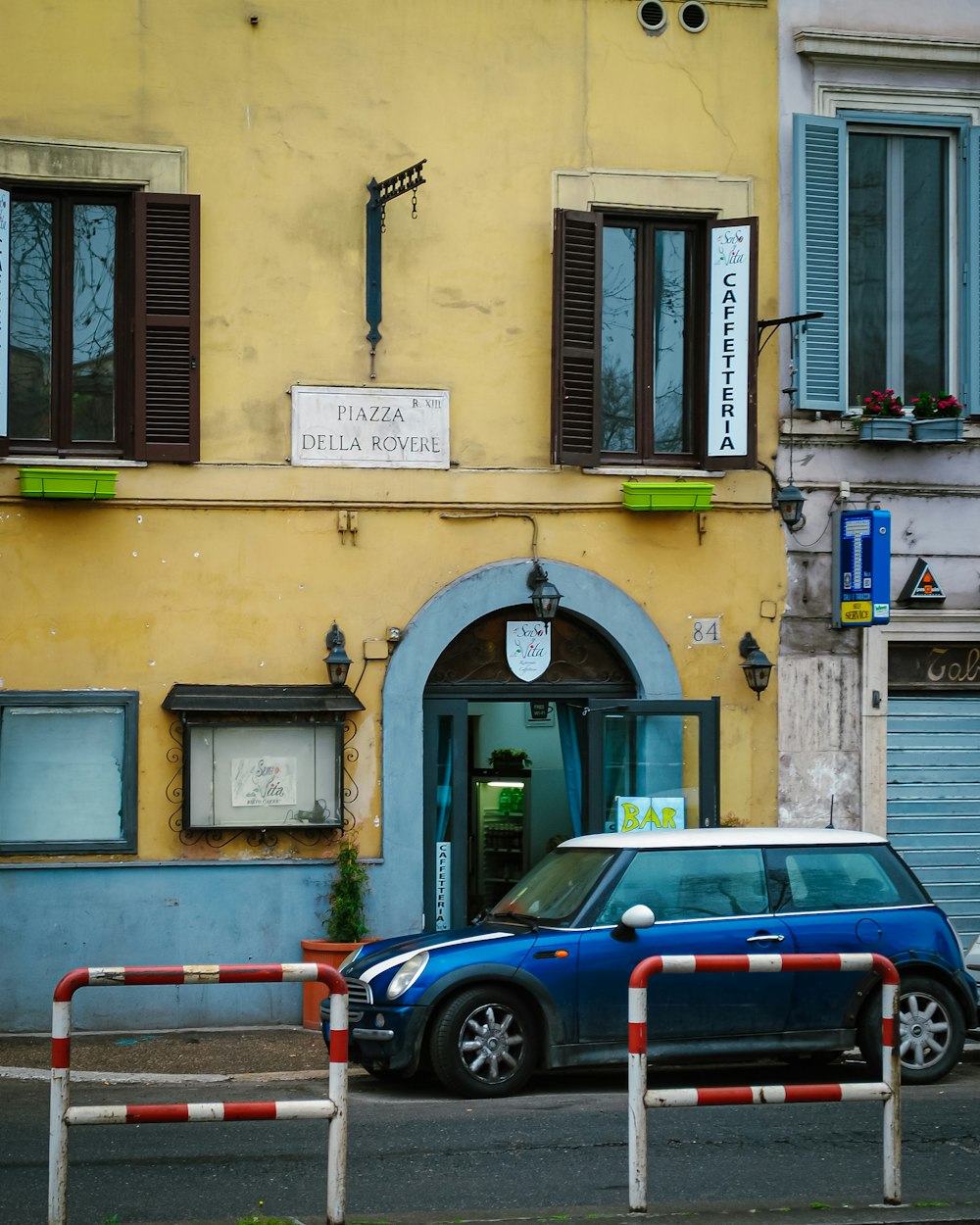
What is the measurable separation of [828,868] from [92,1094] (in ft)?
Answer: 16.2

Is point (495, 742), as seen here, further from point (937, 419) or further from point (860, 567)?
point (937, 419)

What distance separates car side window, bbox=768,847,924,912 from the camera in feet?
36.2

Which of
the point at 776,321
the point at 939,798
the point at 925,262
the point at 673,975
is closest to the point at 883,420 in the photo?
the point at 776,321

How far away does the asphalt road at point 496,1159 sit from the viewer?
7504mm

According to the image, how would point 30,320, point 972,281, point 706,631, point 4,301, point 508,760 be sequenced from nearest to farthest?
point 4,301
point 30,320
point 706,631
point 972,281
point 508,760

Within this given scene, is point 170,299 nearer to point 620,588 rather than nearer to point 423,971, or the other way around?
point 620,588

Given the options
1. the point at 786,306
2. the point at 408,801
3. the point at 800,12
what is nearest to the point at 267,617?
the point at 408,801

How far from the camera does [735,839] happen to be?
438 inches

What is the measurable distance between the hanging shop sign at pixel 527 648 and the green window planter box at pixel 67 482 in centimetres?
364

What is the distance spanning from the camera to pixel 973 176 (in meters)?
15.5

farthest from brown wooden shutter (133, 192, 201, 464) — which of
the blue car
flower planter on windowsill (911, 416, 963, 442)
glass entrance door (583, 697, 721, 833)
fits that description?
flower planter on windowsill (911, 416, 963, 442)

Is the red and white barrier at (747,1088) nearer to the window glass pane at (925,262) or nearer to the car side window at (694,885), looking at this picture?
the car side window at (694,885)

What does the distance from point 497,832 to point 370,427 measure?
4097mm

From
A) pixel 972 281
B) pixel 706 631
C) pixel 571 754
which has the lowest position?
pixel 571 754
